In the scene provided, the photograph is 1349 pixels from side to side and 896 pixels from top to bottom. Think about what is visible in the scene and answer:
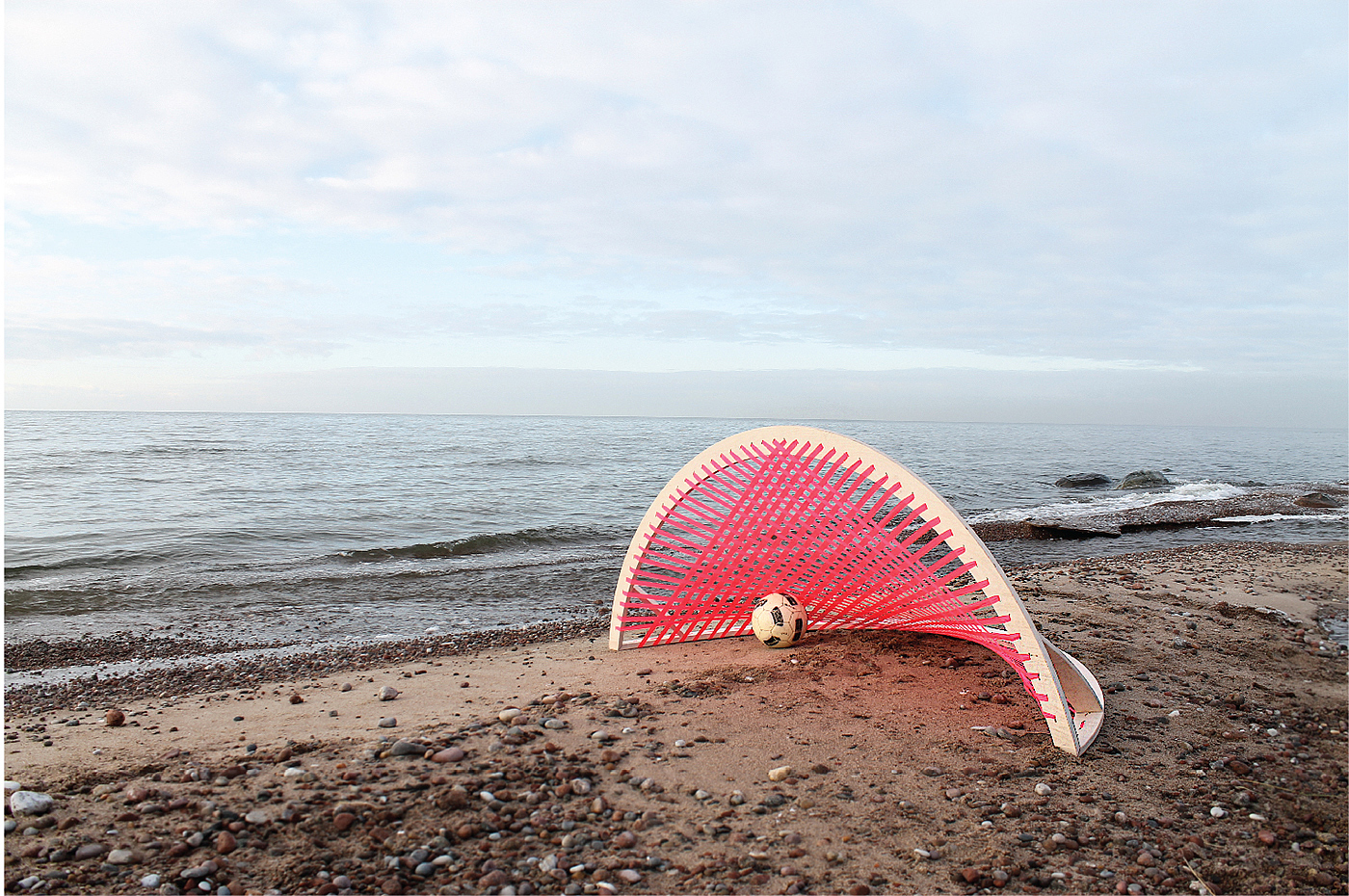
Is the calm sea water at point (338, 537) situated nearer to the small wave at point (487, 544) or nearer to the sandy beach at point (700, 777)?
the small wave at point (487, 544)

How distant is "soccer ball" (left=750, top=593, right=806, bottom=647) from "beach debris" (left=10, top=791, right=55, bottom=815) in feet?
14.4

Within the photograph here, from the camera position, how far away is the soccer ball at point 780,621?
5898 millimetres

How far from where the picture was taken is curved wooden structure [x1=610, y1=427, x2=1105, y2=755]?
4.73m

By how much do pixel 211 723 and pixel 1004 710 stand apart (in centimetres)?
500

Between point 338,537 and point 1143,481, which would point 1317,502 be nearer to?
point 1143,481

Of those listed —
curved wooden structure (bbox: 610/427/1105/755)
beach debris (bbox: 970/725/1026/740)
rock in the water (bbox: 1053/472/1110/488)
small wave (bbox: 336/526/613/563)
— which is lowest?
rock in the water (bbox: 1053/472/1110/488)

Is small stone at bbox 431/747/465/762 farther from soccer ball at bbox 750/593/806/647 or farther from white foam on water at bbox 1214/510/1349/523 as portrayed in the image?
white foam on water at bbox 1214/510/1349/523

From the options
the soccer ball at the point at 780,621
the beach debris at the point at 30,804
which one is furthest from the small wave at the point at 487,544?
the beach debris at the point at 30,804

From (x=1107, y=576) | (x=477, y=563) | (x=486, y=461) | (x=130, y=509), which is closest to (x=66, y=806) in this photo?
(x=477, y=563)

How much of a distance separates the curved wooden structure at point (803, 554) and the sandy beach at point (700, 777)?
0.27 m

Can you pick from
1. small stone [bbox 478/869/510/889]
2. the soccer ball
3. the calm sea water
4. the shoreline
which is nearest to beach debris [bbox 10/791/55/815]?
small stone [bbox 478/869/510/889]

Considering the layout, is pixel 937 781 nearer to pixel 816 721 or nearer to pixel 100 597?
pixel 816 721

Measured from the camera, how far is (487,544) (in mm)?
13117

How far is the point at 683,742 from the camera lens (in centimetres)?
409
